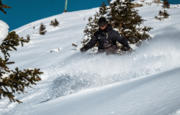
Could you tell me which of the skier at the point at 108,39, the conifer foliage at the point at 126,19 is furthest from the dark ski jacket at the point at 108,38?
the conifer foliage at the point at 126,19

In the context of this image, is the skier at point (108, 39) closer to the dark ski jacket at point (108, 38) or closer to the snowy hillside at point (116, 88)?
the dark ski jacket at point (108, 38)

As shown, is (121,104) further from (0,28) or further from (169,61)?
(169,61)

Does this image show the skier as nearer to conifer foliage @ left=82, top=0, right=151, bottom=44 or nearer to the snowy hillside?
the snowy hillside

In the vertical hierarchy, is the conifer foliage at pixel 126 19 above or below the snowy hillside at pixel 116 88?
above

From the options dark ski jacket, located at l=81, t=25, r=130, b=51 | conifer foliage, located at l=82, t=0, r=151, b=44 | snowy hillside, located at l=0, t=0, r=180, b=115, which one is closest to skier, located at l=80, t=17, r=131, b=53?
dark ski jacket, located at l=81, t=25, r=130, b=51

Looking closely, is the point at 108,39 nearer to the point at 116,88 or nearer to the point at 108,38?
the point at 108,38

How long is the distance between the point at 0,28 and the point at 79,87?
1987 millimetres

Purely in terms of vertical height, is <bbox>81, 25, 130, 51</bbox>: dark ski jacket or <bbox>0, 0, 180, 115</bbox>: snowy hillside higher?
<bbox>81, 25, 130, 51</bbox>: dark ski jacket

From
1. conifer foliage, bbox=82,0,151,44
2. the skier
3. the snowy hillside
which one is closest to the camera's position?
the snowy hillside

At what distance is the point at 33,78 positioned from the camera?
3.61 m

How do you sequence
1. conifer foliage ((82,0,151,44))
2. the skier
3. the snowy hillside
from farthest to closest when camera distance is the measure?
conifer foliage ((82,0,151,44)) < the skier < the snowy hillside

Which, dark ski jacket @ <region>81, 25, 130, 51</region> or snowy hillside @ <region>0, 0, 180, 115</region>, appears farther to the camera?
dark ski jacket @ <region>81, 25, 130, 51</region>

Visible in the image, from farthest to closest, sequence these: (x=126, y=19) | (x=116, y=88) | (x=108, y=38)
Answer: (x=126, y=19) → (x=108, y=38) → (x=116, y=88)

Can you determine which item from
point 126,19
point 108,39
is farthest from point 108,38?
point 126,19
